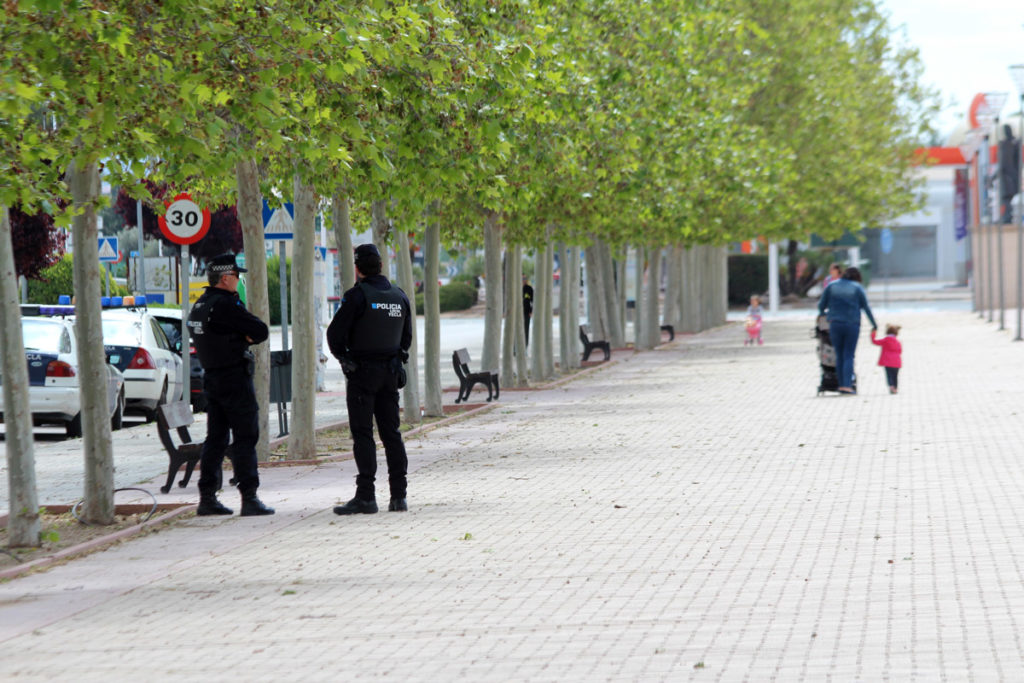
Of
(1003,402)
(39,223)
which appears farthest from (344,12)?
(39,223)

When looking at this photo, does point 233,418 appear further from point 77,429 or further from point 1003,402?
point 1003,402

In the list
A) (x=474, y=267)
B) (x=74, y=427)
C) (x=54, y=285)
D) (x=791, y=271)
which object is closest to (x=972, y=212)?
(x=791, y=271)

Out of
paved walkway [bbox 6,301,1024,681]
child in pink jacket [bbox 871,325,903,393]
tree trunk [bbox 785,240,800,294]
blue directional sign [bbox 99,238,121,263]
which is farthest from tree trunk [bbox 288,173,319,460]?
tree trunk [bbox 785,240,800,294]

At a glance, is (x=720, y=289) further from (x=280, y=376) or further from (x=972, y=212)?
(x=280, y=376)

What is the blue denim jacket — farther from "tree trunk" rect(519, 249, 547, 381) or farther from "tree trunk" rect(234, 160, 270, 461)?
"tree trunk" rect(234, 160, 270, 461)

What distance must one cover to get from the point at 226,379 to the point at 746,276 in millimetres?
67752

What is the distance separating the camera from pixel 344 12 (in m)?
10.5

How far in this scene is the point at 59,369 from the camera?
1808 centimetres

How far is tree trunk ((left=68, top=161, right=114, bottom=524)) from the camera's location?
1084 centimetres

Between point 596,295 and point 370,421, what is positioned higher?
point 596,295

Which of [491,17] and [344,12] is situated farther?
[491,17]

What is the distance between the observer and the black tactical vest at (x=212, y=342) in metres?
11.1

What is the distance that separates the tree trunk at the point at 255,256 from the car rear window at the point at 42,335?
4303mm

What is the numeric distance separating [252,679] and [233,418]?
5.02 meters
